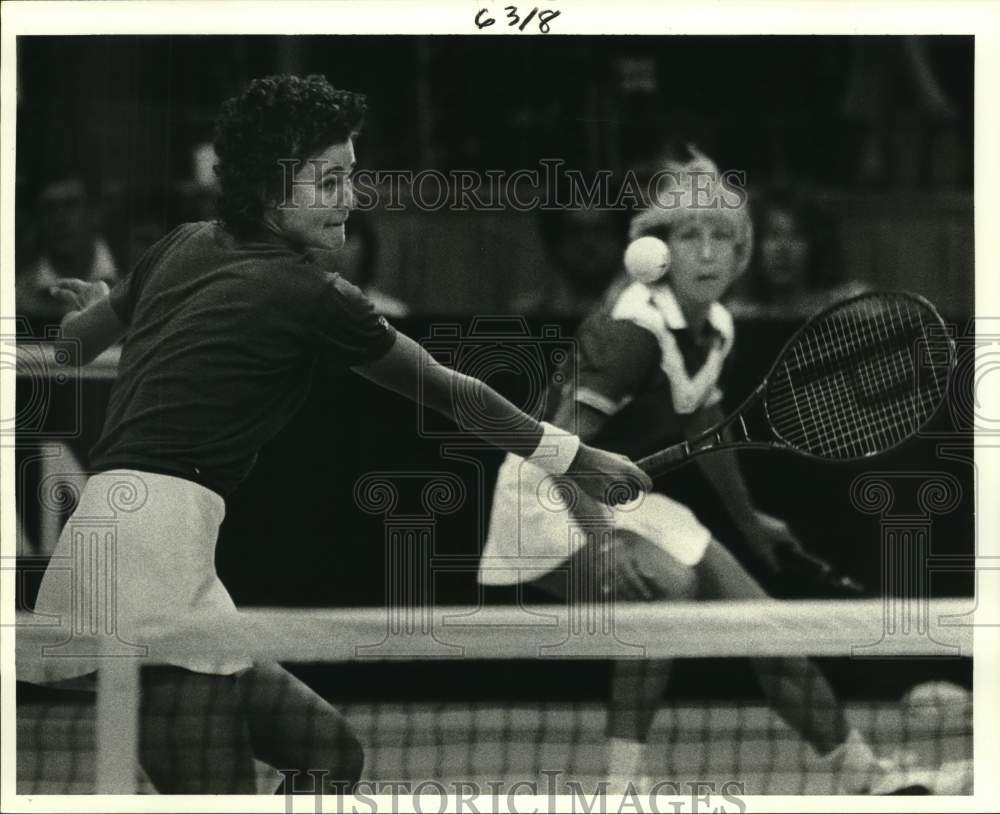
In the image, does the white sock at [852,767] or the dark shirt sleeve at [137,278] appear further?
the white sock at [852,767]

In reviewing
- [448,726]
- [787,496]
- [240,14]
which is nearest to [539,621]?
[448,726]

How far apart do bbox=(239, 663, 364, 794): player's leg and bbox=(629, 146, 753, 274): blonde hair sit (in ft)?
4.81

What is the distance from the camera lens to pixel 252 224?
4141 mm

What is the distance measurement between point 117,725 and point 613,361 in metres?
1.61

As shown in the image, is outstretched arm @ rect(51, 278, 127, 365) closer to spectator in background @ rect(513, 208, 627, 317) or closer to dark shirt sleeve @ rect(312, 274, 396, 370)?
dark shirt sleeve @ rect(312, 274, 396, 370)

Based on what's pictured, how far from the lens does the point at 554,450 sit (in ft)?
13.8

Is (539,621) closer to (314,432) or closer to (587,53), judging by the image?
(314,432)

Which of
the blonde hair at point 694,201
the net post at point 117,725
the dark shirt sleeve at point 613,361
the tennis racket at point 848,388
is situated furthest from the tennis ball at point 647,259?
the net post at point 117,725

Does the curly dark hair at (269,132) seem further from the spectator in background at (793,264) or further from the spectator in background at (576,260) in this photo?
the spectator in background at (793,264)

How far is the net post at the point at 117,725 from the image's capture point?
13.8 ft

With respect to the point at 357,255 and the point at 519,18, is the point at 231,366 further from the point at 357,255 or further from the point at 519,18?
the point at 519,18

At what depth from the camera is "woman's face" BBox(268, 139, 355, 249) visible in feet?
13.6

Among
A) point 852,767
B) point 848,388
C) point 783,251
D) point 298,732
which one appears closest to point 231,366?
point 298,732

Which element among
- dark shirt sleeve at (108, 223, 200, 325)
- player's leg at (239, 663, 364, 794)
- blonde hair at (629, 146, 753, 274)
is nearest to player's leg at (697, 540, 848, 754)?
blonde hair at (629, 146, 753, 274)
